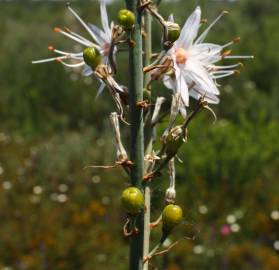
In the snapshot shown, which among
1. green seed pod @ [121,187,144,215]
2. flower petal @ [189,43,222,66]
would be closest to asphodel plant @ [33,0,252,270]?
green seed pod @ [121,187,144,215]

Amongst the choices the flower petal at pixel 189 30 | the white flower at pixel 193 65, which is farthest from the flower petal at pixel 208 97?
the flower petal at pixel 189 30

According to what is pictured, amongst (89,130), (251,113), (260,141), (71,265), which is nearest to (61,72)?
(89,130)

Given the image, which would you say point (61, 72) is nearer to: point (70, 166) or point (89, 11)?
point (70, 166)

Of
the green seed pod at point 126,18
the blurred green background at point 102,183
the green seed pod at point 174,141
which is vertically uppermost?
the green seed pod at point 126,18

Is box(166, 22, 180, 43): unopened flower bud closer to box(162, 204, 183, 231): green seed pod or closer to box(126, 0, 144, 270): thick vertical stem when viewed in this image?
box(126, 0, 144, 270): thick vertical stem

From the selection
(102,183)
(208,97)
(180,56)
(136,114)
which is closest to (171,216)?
(136,114)

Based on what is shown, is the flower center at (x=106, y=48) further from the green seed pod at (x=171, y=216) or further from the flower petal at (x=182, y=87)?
the green seed pod at (x=171, y=216)

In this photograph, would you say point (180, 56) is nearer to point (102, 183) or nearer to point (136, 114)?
point (136, 114)
